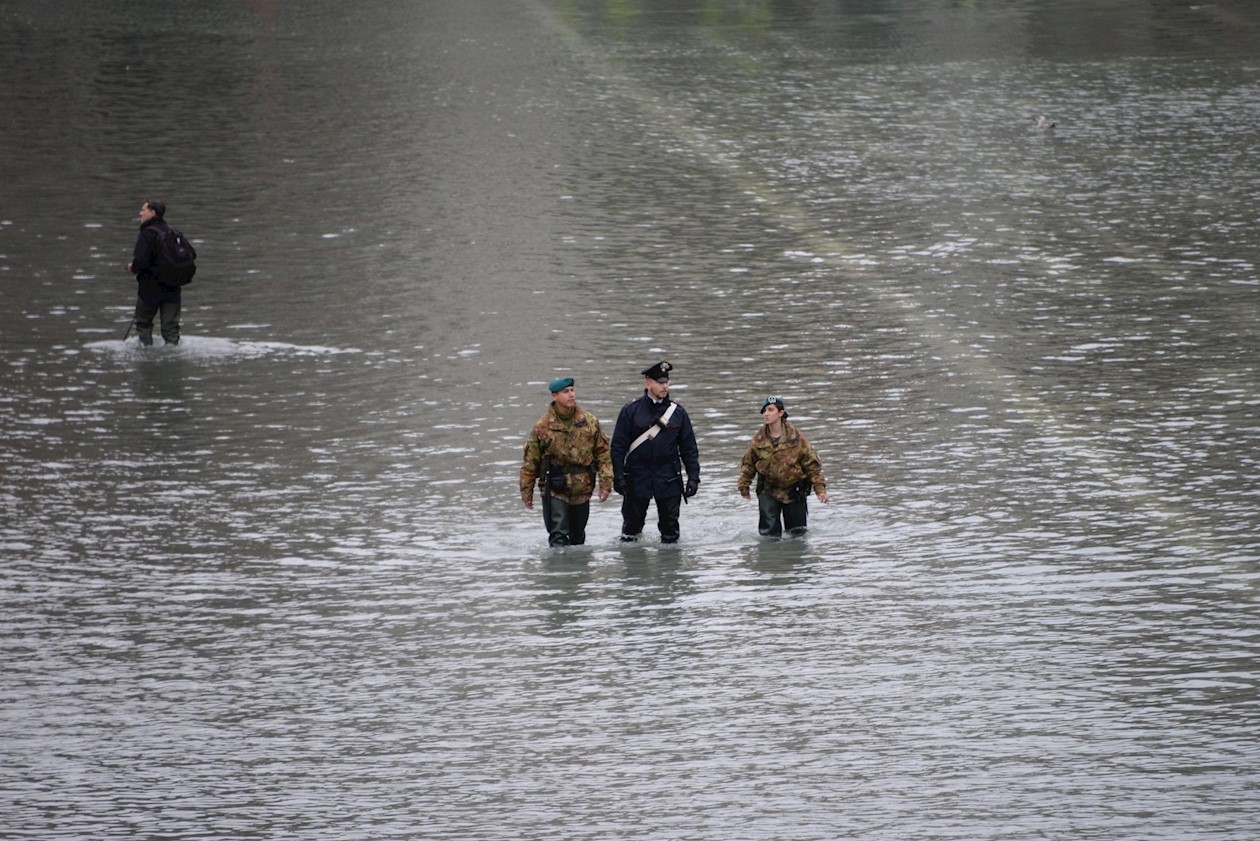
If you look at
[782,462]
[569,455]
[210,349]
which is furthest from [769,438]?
[210,349]

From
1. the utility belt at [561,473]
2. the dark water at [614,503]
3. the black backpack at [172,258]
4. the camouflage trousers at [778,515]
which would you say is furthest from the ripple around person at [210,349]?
the camouflage trousers at [778,515]

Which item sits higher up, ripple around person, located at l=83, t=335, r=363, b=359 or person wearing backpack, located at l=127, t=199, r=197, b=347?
person wearing backpack, located at l=127, t=199, r=197, b=347

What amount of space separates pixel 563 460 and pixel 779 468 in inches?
68.3

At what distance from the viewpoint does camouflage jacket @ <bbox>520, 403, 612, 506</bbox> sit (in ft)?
52.5

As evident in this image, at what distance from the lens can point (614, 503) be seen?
59.0 ft

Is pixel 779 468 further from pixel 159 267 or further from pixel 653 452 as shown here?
pixel 159 267

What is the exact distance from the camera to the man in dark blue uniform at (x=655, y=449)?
1603 cm

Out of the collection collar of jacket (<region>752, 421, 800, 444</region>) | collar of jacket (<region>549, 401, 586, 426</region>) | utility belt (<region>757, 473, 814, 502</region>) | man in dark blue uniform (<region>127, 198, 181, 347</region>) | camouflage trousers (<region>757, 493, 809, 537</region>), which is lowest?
camouflage trousers (<region>757, 493, 809, 537</region>)

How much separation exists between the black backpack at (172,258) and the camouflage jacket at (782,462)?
952 centimetres

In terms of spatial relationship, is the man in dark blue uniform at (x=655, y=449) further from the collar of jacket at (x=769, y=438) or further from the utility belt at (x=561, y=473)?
the collar of jacket at (x=769, y=438)

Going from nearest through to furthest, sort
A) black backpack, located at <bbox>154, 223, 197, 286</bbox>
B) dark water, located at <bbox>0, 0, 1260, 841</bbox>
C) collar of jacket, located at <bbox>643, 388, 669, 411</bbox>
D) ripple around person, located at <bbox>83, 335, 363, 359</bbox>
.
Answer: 1. dark water, located at <bbox>0, 0, 1260, 841</bbox>
2. collar of jacket, located at <bbox>643, 388, 669, 411</bbox>
3. black backpack, located at <bbox>154, 223, 197, 286</bbox>
4. ripple around person, located at <bbox>83, 335, 363, 359</bbox>

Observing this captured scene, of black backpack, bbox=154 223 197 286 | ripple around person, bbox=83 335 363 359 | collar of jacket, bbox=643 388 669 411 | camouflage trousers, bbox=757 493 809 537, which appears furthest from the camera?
ripple around person, bbox=83 335 363 359

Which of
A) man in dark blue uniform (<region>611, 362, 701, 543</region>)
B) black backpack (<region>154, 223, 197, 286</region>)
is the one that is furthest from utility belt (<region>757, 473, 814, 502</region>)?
black backpack (<region>154, 223, 197, 286</region>)

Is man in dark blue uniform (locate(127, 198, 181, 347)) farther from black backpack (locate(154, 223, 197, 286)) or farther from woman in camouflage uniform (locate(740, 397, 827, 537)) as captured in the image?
woman in camouflage uniform (locate(740, 397, 827, 537))
